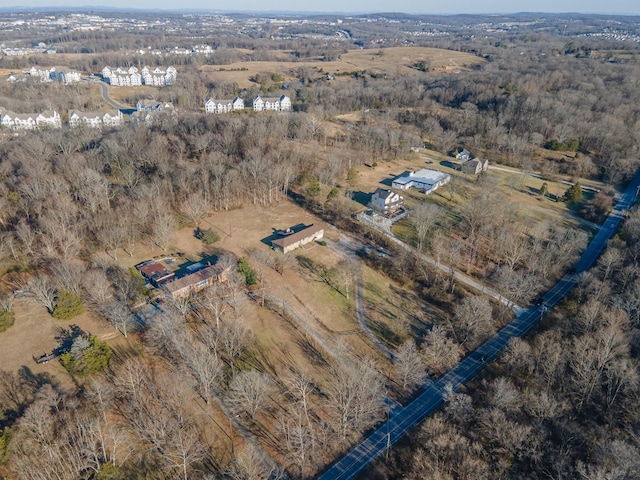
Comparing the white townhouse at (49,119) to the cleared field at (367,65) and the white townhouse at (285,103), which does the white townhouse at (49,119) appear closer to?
the white townhouse at (285,103)

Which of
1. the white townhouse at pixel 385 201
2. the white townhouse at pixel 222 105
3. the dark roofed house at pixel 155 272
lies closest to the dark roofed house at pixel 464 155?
the white townhouse at pixel 385 201

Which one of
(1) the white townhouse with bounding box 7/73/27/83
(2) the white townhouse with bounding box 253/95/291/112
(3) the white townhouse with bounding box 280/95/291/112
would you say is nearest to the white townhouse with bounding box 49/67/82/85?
(1) the white townhouse with bounding box 7/73/27/83

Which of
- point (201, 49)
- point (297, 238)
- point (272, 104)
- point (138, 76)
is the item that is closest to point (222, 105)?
point (272, 104)

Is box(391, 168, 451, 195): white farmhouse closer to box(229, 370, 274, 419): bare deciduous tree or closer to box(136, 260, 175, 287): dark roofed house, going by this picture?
box(136, 260, 175, 287): dark roofed house

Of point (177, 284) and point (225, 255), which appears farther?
point (225, 255)

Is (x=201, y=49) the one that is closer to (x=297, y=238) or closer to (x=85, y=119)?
(x=85, y=119)

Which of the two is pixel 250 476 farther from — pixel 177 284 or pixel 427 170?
pixel 427 170

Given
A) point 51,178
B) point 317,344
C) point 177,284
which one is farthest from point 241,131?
point 317,344
